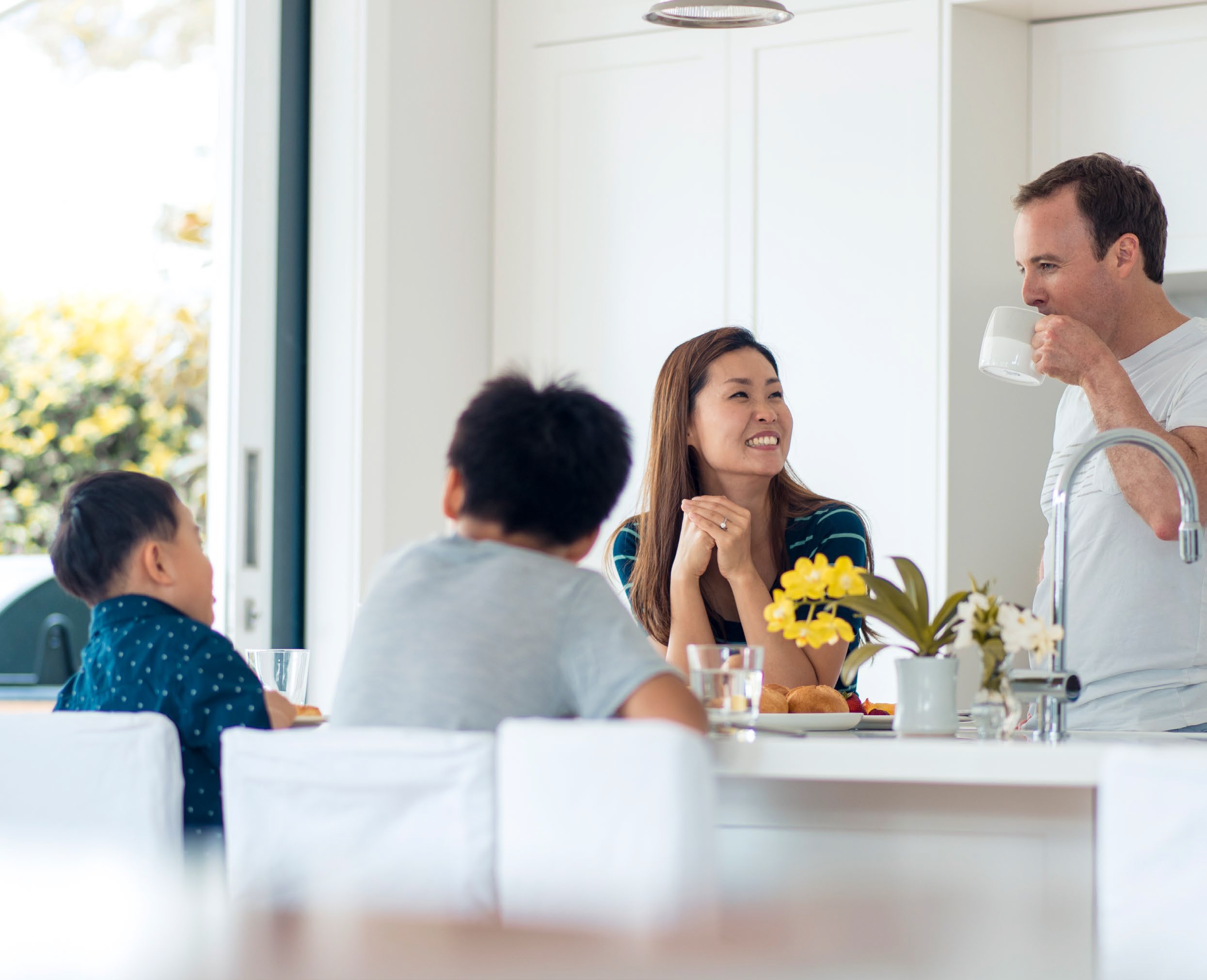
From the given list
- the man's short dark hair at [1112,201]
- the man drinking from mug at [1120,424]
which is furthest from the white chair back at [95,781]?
the man's short dark hair at [1112,201]

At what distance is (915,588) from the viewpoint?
4.70 feet

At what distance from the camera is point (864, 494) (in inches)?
125

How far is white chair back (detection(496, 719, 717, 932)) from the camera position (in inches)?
41.5

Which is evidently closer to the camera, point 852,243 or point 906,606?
point 906,606

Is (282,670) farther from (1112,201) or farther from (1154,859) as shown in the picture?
(1112,201)

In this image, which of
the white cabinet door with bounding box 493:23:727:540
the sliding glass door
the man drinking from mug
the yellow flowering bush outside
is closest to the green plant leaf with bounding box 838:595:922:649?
the man drinking from mug

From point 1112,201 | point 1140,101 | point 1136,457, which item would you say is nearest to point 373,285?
point 1140,101

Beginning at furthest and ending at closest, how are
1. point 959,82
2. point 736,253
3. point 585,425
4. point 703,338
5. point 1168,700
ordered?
point 736,253, point 959,82, point 703,338, point 1168,700, point 585,425

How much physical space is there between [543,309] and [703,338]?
132cm

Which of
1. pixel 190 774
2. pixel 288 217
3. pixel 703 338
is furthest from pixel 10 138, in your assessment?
pixel 190 774

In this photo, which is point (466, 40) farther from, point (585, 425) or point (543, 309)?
point (585, 425)

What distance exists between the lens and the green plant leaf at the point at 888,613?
Result: 4.65 feet

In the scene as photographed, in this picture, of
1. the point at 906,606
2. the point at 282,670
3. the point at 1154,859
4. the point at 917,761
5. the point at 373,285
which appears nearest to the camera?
the point at 1154,859

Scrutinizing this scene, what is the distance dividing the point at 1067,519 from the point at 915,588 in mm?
156
